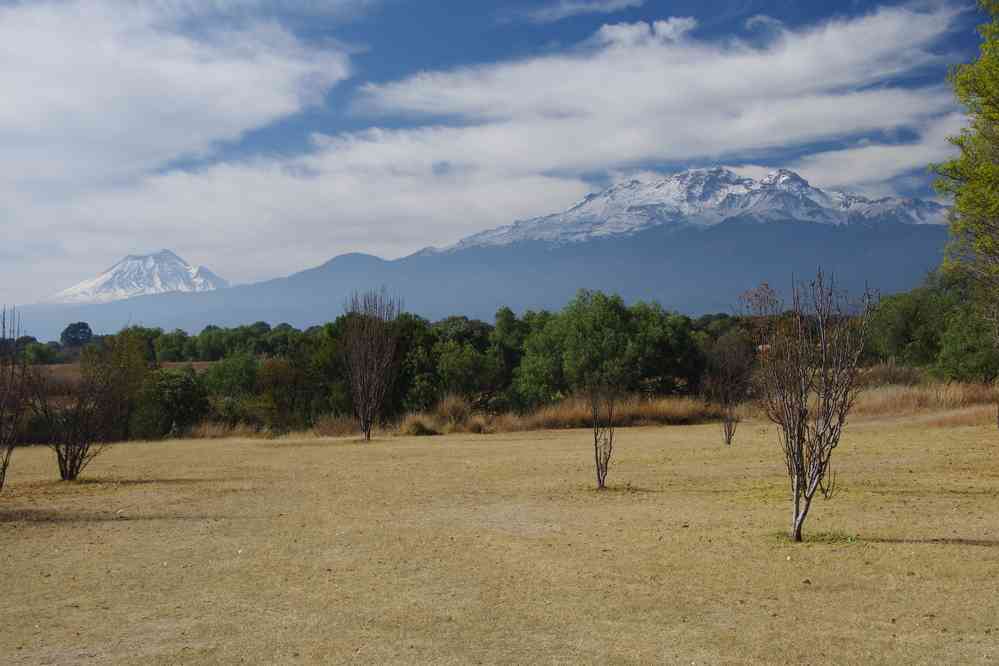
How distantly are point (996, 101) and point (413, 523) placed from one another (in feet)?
36.3

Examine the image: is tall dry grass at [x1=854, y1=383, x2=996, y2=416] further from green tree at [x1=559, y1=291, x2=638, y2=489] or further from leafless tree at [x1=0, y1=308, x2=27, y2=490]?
leafless tree at [x1=0, y1=308, x2=27, y2=490]

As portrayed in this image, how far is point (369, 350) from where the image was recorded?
23.7 meters

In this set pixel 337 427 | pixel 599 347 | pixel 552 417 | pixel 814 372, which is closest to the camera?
pixel 814 372

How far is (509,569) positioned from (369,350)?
55.3 ft

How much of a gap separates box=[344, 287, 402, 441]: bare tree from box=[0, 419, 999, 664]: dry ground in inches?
360

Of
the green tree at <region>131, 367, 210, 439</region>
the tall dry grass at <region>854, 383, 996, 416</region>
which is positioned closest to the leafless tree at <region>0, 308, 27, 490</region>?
the green tree at <region>131, 367, 210, 439</region>

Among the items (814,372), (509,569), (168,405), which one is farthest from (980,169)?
(168,405)

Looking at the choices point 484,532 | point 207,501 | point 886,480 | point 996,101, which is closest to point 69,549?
point 207,501

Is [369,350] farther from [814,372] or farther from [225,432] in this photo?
[814,372]

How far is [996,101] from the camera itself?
12.8 metres

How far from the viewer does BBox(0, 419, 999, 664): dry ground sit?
5422mm

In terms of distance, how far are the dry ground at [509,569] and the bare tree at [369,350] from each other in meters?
9.16

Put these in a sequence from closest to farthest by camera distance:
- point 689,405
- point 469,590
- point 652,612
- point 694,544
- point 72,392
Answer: point 652,612 < point 469,590 < point 694,544 < point 72,392 < point 689,405

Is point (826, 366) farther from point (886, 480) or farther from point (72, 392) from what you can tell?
point (72, 392)
